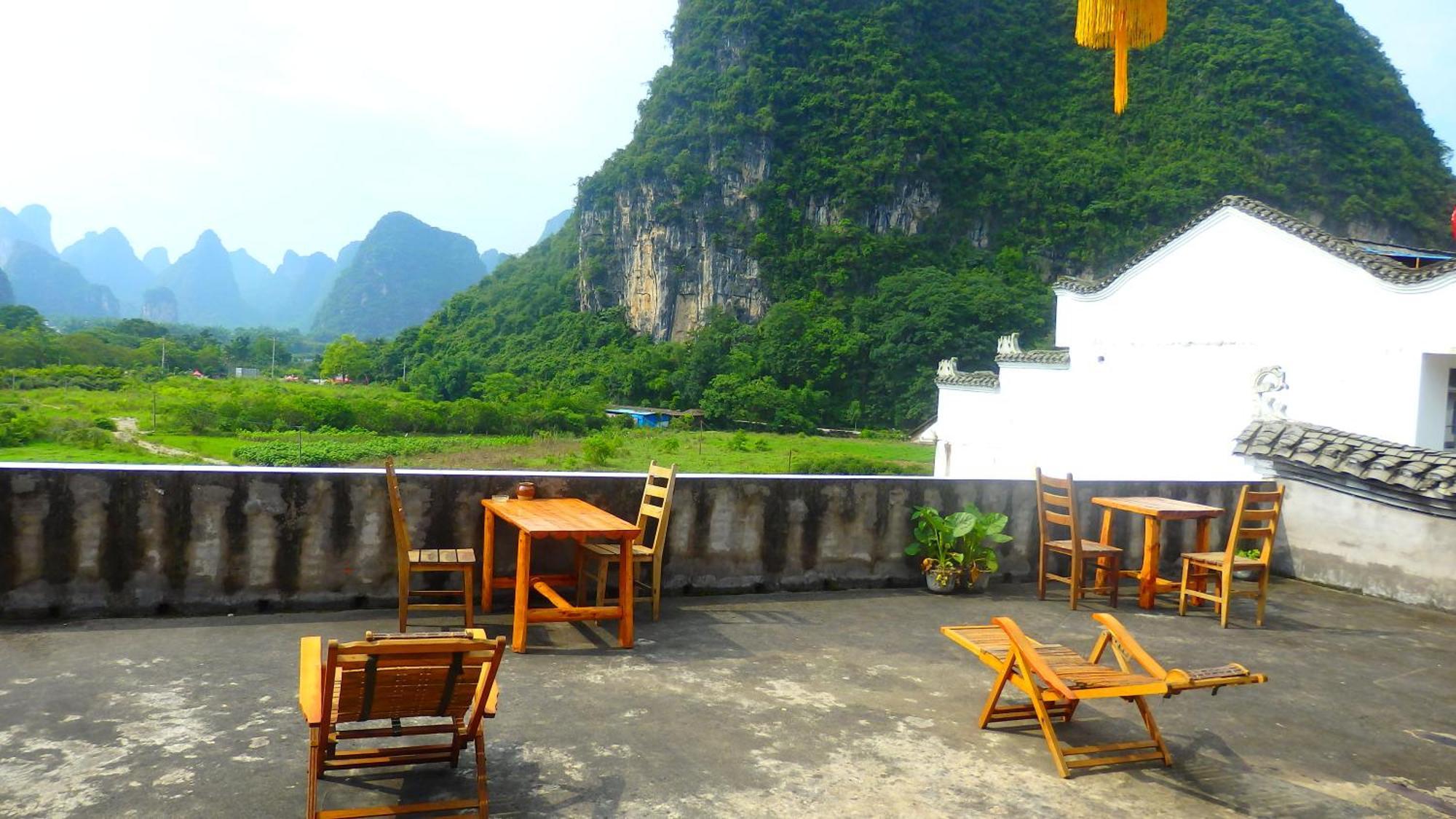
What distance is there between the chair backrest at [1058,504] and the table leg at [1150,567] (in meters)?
0.43

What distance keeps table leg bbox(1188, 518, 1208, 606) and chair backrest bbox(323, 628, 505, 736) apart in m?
5.02

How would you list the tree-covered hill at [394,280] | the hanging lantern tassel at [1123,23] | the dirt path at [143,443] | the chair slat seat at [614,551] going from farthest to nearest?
the tree-covered hill at [394,280] → the dirt path at [143,443] → the chair slat seat at [614,551] → the hanging lantern tassel at [1123,23]

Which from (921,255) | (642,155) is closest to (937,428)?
(921,255)

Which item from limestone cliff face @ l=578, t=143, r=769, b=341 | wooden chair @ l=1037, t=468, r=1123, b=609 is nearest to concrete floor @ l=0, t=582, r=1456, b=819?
wooden chair @ l=1037, t=468, r=1123, b=609

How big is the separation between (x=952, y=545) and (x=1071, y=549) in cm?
73

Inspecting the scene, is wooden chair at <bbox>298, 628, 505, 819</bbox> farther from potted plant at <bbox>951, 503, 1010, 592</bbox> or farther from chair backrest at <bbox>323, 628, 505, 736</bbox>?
potted plant at <bbox>951, 503, 1010, 592</bbox>

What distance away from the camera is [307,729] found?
339cm

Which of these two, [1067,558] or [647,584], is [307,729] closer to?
[647,584]

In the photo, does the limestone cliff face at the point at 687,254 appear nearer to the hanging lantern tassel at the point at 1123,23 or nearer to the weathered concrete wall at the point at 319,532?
the weathered concrete wall at the point at 319,532

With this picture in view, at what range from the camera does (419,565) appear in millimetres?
4602

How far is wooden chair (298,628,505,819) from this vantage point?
252cm

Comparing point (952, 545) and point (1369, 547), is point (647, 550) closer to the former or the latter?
point (952, 545)

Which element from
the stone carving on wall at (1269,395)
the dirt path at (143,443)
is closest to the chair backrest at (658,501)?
the stone carving on wall at (1269,395)

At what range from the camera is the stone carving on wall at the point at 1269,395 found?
822 centimetres
